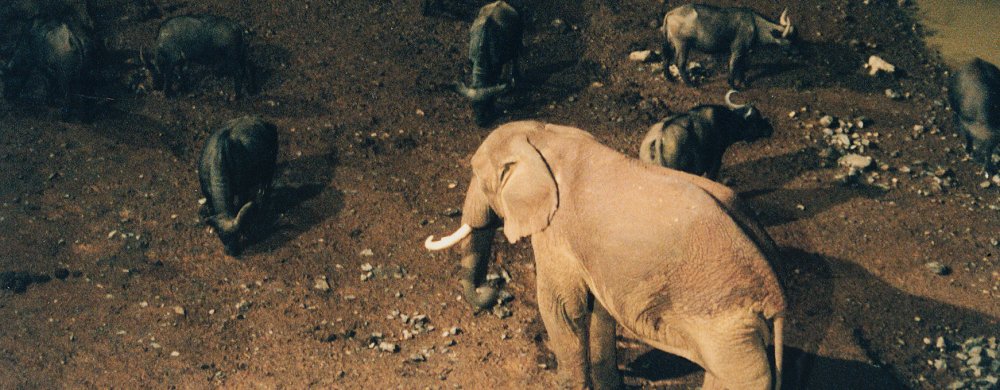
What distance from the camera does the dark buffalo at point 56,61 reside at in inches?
442

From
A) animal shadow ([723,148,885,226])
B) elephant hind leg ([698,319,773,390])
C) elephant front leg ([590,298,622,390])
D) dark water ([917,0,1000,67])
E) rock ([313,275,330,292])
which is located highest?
elephant hind leg ([698,319,773,390])

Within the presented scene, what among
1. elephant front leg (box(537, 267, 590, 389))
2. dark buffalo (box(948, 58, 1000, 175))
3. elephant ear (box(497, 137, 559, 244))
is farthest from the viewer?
dark buffalo (box(948, 58, 1000, 175))

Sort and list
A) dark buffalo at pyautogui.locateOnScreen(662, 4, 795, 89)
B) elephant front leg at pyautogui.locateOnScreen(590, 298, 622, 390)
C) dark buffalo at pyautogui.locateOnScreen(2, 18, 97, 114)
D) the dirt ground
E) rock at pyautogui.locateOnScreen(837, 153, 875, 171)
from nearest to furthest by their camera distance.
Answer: elephant front leg at pyautogui.locateOnScreen(590, 298, 622, 390) → the dirt ground → rock at pyautogui.locateOnScreen(837, 153, 875, 171) → dark buffalo at pyautogui.locateOnScreen(2, 18, 97, 114) → dark buffalo at pyautogui.locateOnScreen(662, 4, 795, 89)

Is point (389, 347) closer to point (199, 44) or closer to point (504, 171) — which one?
point (504, 171)

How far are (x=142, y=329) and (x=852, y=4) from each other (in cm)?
1003

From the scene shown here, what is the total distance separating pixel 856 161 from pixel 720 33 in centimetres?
225

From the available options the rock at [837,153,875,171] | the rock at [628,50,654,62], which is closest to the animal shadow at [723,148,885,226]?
the rock at [837,153,875,171]

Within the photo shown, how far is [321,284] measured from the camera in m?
9.11

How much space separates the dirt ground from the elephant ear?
66.0 inches

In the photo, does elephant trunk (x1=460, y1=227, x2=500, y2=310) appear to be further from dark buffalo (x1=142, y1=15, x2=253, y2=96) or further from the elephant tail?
dark buffalo (x1=142, y1=15, x2=253, y2=96)

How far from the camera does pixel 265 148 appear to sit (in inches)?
383

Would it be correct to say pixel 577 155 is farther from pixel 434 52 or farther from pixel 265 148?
pixel 434 52

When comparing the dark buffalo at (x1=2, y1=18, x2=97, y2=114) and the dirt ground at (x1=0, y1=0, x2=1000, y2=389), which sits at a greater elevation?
the dark buffalo at (x1=2, y1=18, x2=97, y2=114)

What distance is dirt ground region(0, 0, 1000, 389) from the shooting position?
8367 mm
